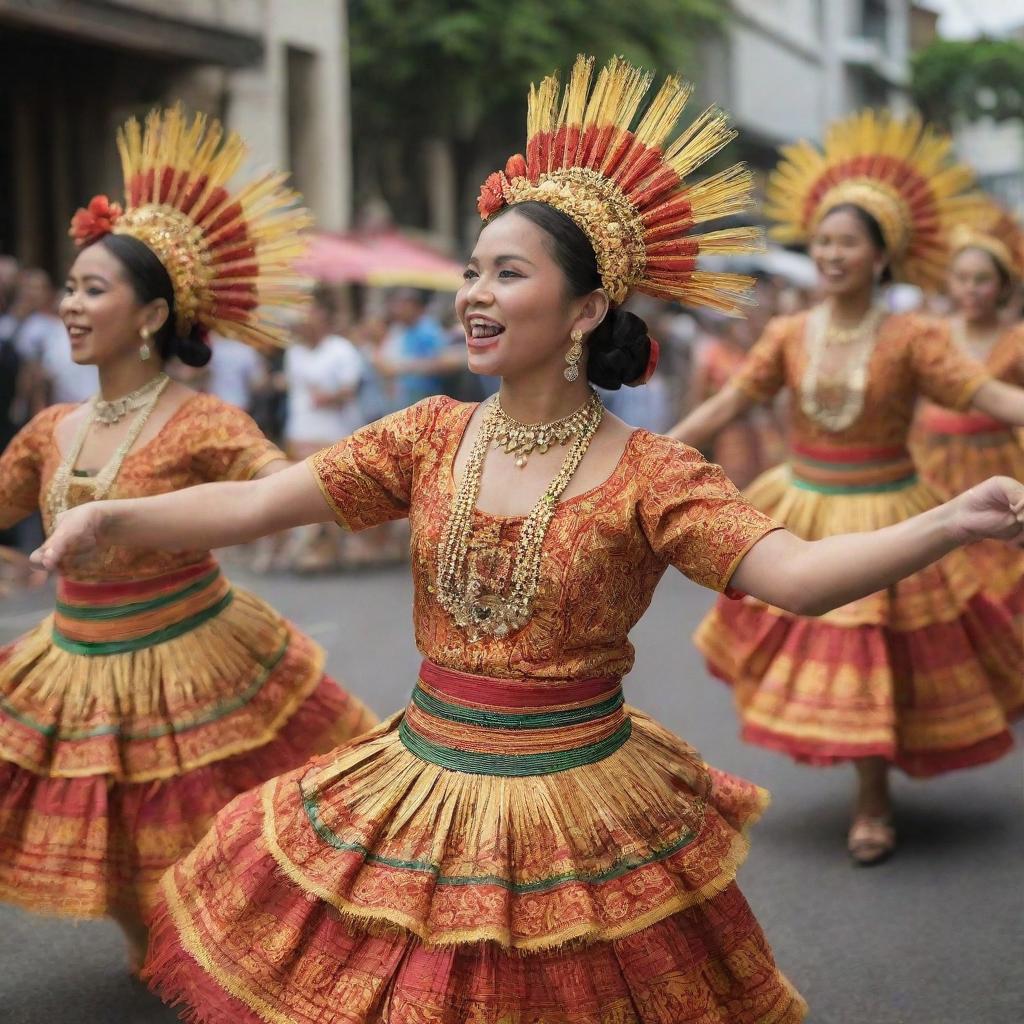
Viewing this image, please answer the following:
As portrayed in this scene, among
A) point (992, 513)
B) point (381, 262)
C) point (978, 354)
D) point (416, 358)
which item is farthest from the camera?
point (381, 262)

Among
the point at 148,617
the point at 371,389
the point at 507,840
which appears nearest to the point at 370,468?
the point at 507,840

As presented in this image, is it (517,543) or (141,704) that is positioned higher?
(517,543)

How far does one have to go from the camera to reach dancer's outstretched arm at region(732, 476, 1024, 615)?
267 centimetres

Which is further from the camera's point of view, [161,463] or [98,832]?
[161,463]

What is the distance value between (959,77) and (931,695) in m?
41.5

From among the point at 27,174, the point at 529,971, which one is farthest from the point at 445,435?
the point at 27,174

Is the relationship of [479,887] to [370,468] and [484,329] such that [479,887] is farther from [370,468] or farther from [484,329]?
[484,329]

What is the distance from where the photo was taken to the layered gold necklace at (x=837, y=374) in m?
5.38

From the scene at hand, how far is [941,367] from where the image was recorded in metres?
5.25

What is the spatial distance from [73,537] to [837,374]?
3.10 meters

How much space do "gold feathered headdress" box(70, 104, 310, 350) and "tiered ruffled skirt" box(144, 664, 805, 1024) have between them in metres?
1.77

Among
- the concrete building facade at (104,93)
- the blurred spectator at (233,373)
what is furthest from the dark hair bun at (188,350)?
the concrete building facade at (104,93)

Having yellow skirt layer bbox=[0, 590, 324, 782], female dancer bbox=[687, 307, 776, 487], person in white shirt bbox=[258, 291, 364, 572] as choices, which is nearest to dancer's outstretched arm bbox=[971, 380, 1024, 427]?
yellow skirt layer bbox=[0, 590, 324, 782]

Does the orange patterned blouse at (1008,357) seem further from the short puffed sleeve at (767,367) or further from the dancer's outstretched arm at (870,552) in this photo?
the dancer's outstretched arm at (870,552)
